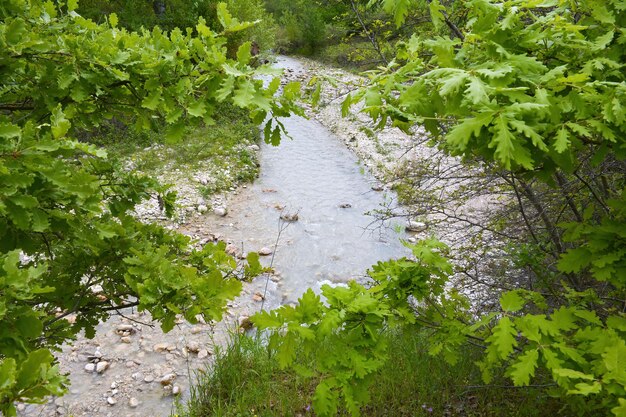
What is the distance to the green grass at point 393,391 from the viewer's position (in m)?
3.32

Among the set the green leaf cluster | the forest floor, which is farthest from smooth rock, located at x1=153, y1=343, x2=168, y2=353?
the green leaf cluster

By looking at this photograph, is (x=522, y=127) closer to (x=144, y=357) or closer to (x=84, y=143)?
(x=84, y=143)

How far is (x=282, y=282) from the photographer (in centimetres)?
633

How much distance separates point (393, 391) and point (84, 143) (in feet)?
10.3

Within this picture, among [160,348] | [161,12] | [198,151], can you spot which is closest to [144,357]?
[160,348]

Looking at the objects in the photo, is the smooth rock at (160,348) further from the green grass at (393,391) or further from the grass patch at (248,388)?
the green grass at (393,391)

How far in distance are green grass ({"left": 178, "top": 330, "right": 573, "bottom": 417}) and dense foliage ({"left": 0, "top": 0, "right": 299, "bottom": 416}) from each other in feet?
6.79

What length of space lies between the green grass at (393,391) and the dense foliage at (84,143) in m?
2.07

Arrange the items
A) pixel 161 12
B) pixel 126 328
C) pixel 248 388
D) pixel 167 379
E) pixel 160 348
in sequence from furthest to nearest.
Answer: pixel 161 12
pixel 126 328
pixel 160 348
pixel 167 379
pixel 248 388

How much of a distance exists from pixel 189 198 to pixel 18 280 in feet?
23.7

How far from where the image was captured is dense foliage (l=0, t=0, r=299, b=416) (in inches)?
A: 50.8

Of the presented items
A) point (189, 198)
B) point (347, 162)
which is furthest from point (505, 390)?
point (347, 162)

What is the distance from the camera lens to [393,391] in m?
3.56

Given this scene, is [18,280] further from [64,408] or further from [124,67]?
[64,408]
